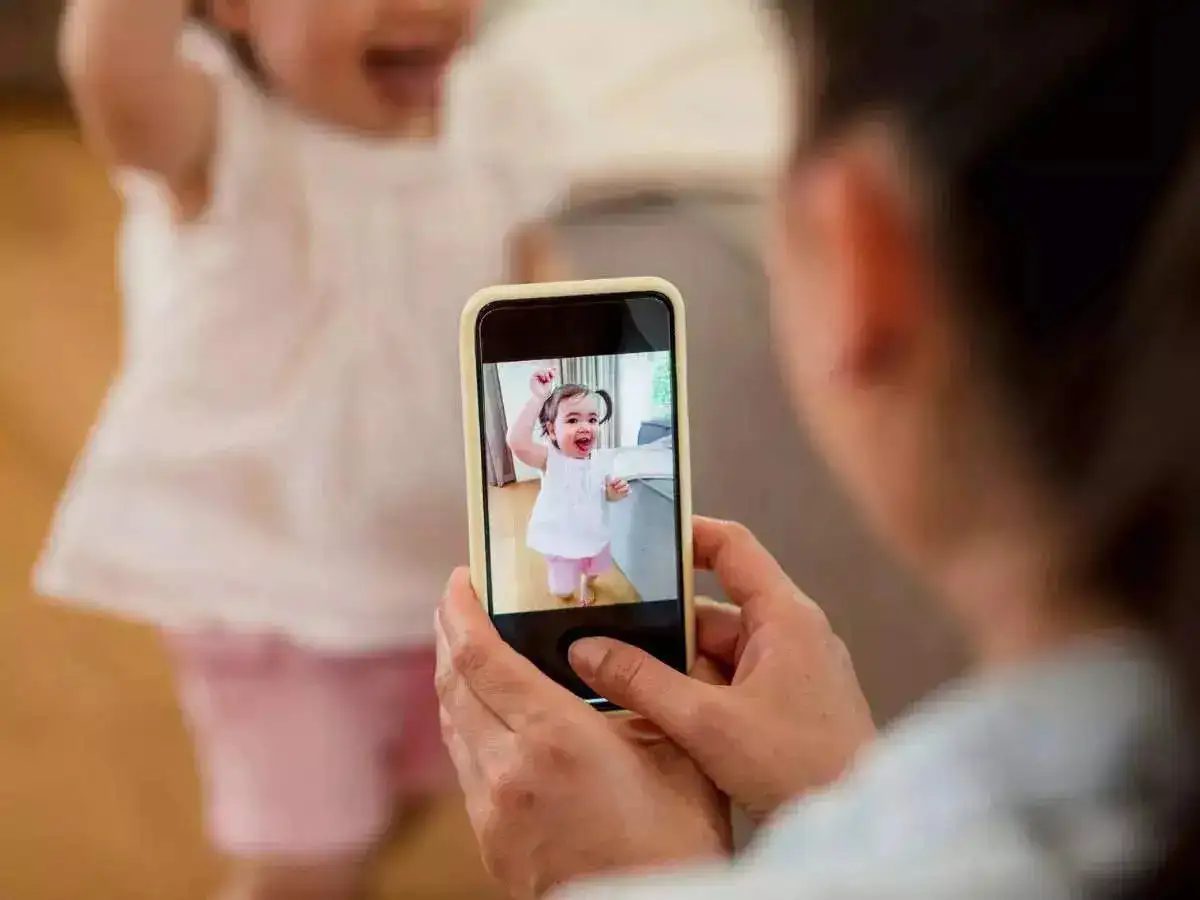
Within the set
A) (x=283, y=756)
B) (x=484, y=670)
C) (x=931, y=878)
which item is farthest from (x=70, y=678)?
(x=931, y=878)

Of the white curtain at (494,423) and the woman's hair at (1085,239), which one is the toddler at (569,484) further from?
the woman's hair at (1085,239)

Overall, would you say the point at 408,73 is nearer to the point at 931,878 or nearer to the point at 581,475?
the point at 581,475

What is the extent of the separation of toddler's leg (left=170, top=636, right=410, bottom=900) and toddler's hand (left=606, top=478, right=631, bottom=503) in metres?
0.18

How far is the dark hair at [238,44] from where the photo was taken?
402 millimetres

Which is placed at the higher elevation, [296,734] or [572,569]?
[572,569]

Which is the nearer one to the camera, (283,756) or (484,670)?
(484,670)

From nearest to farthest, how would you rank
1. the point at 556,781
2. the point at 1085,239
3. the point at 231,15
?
1. the point at 1085,239
2. the point at 556,781
3. the point at 231,15

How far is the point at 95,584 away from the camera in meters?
0.47

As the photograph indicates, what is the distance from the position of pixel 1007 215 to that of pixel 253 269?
13.4 inches

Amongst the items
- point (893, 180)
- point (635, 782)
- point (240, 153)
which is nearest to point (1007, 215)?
point (893, 180)

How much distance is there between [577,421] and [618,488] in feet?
0.09

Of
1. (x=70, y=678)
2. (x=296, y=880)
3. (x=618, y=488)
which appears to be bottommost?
(x=296, y=880)

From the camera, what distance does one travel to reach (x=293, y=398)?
0.45 meters

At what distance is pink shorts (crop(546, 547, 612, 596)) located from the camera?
0.37 meters
